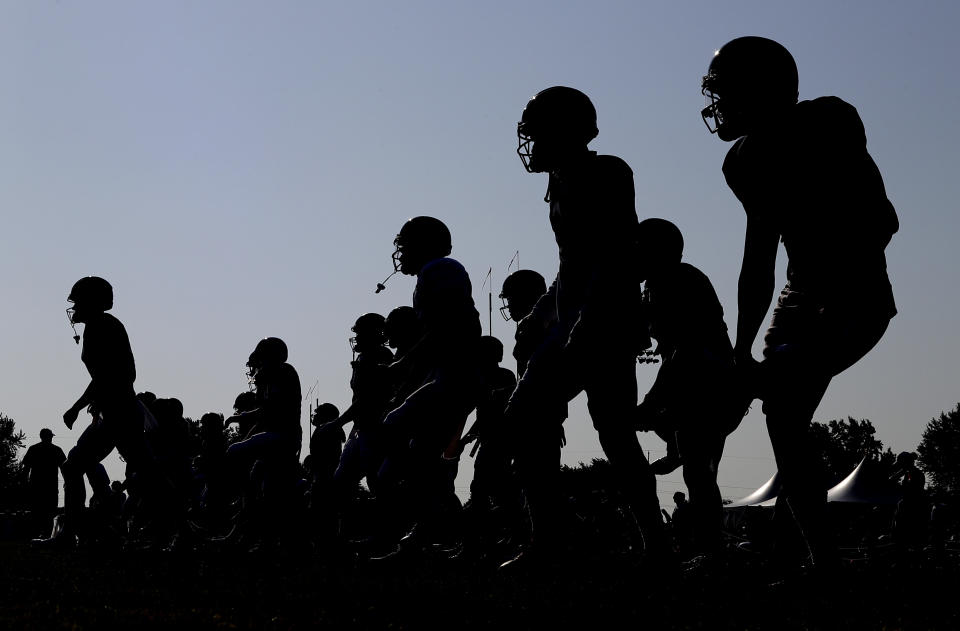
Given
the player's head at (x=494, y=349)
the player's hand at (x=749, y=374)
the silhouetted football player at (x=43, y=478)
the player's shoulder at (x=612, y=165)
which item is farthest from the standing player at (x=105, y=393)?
the silhouetted football player at (x=43, y=478)

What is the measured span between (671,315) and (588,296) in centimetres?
183

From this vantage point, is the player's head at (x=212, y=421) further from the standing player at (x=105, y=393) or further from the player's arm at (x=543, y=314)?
the player's arm at (x=543, y=314)

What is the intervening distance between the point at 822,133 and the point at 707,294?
2.96 m

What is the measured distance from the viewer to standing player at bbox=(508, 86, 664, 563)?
615 cm

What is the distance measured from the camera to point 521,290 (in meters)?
10.5

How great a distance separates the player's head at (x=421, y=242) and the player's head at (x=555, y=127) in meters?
1.80

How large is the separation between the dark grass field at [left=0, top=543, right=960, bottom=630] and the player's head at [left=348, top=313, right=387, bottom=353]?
115 inches

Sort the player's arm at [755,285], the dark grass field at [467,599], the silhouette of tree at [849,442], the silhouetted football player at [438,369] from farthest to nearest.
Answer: the silhouette of tree at [849,442], the silhouetted football player at [438,369], the player's arm at [755,285], the dark grass field at [467,599]

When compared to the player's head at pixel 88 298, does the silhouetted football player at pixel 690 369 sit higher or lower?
lower

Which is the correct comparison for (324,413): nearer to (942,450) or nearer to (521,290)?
(521,290)

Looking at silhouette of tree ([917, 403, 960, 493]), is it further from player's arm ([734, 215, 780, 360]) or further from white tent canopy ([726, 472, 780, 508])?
player's arm ([734, 215, 780, 360])

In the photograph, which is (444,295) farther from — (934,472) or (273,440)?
(934,472)

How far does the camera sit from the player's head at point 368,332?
10.4 meters

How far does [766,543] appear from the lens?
23.3 feet
